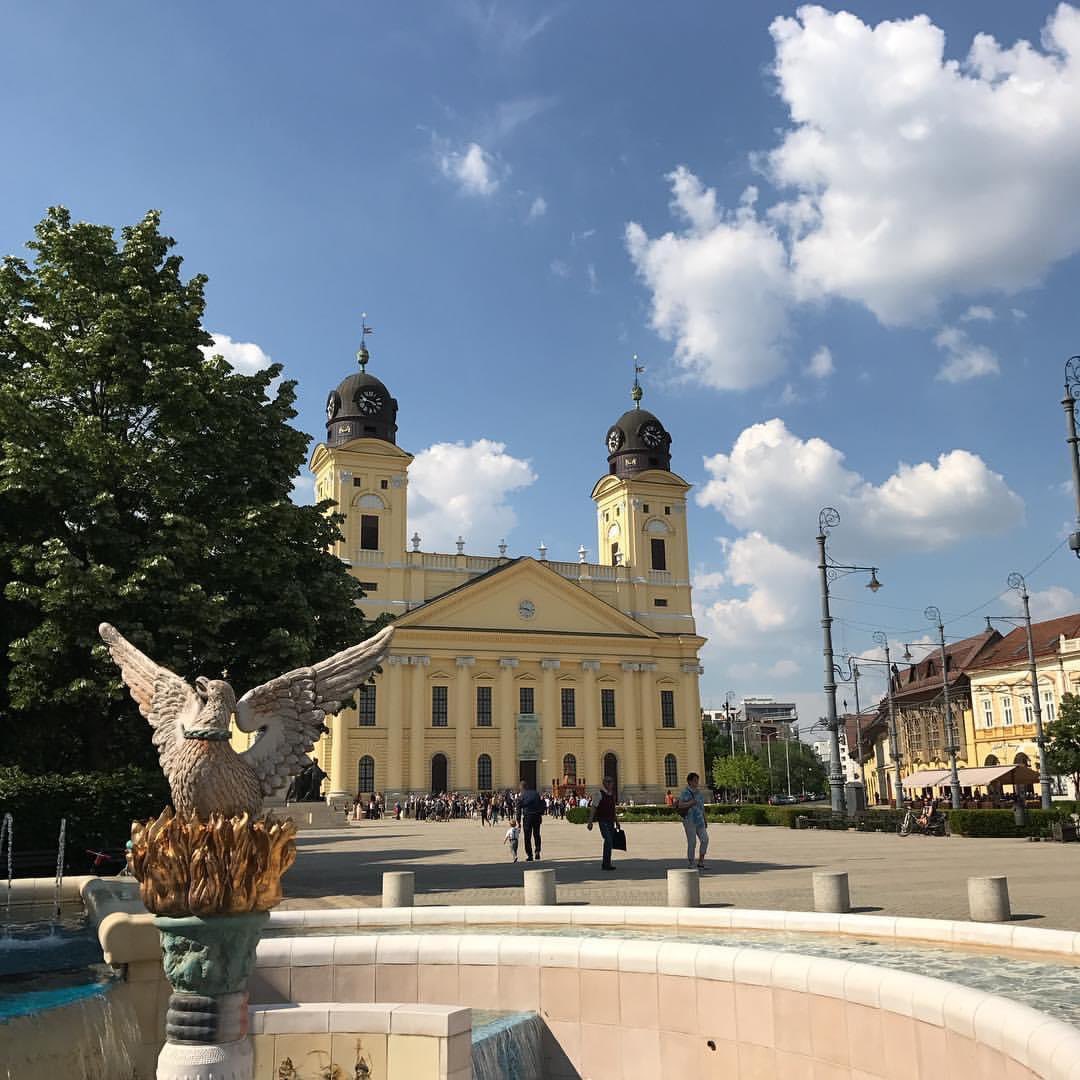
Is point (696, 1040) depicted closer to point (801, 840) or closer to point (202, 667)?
point (202, 667)

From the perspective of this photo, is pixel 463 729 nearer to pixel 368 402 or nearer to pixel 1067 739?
pixel 368 402

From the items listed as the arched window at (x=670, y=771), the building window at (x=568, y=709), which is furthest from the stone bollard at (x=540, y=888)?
the arched window at (x=670, y=771)

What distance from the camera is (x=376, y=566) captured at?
68.9 m

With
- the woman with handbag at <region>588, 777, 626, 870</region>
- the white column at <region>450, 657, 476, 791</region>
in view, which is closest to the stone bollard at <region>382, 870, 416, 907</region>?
the woman with handbag at <region>588, 777, 626, 870</region>

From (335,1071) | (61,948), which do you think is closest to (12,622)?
(61,948)

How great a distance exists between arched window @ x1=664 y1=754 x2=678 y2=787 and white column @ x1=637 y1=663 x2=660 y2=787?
2.50ft

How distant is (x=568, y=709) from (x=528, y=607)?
7452mm

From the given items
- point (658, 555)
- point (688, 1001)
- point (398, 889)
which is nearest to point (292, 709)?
point (688, 1001)

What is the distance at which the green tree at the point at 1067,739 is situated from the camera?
1624 inches

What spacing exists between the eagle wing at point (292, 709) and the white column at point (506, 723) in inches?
2455

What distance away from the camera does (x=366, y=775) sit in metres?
65.2

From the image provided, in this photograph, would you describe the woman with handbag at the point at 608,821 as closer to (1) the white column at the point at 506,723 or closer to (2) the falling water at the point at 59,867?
(2) the falling water at the point at 59,867

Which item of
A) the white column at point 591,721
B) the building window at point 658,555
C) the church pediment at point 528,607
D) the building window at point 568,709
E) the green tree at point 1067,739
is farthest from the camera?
the building window at point 658,555

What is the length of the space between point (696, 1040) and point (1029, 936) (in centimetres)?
332
